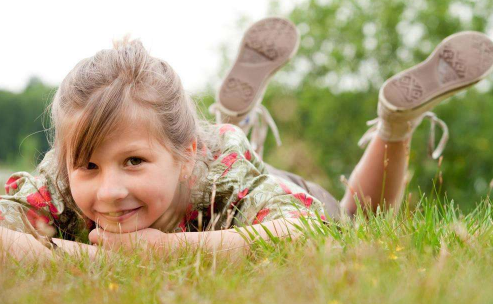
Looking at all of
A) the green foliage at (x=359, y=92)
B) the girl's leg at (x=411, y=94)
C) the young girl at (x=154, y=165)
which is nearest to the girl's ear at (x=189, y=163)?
the young girl at (x=154, y=165)

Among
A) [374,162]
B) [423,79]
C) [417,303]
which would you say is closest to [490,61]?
[423,79]

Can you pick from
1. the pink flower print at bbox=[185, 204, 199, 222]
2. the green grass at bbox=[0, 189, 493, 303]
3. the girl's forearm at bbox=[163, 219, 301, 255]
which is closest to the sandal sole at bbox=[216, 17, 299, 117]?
the pink flower print at bbox=[185, 204, 199, 222]

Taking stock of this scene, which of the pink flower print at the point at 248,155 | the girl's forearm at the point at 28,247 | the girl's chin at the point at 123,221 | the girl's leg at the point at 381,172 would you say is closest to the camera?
the girl's forearm at the point at 28,247

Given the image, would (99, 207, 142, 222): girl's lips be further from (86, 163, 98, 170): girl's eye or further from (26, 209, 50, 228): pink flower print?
(26, 209, 50, 228): pink flower print

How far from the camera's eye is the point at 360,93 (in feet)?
24.0

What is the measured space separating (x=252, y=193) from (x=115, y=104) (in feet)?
2.60

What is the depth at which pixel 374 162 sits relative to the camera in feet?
12.3

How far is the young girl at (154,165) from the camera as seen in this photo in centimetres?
230

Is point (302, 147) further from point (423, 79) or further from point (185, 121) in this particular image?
point (185, 121)

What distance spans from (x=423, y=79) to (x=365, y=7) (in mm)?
4347

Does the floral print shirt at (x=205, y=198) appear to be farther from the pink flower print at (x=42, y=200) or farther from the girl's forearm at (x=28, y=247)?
the girl's forearm at (x=28, y=247)

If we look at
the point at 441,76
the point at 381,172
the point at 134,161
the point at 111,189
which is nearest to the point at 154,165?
the point at 134,161

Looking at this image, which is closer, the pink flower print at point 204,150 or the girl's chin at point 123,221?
the girl's chin at point 123,221

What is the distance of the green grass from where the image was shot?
141 cm
